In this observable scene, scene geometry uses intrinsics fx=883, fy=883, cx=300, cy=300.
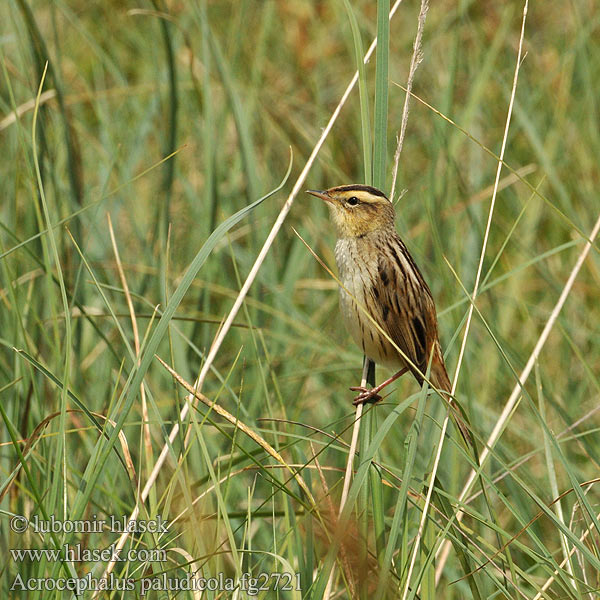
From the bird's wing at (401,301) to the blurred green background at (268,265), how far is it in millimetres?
155

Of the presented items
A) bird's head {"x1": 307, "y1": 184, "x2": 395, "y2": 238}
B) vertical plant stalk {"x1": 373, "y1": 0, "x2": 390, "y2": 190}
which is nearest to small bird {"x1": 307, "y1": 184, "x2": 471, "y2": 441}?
bird's head {"x1": 307, "y1": 184, "x2": 395, "y2": 238}

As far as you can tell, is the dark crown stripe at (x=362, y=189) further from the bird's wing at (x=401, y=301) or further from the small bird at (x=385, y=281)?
the bird's wing at (x=401, y=301)

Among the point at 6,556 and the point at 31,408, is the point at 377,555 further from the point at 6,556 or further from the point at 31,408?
the point at 31,408

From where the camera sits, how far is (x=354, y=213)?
11.6ft

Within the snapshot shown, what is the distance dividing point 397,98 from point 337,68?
0.93 metres

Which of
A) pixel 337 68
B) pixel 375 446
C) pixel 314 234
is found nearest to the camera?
pixel 375 446

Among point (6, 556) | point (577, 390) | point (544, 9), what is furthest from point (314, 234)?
point (544, 9)

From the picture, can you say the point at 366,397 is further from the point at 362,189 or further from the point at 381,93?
the point at 381,93

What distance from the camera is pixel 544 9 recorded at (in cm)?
712

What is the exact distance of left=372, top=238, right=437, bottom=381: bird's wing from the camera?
356cm

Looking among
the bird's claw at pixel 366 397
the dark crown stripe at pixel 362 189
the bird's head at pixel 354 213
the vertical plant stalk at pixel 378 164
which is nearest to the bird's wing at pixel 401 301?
the bird's head at pixel 354 213

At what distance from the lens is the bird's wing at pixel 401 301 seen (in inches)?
140

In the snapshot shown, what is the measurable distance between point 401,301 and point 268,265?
93 cm

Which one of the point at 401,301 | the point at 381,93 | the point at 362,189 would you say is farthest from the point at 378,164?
the point at 401,301
